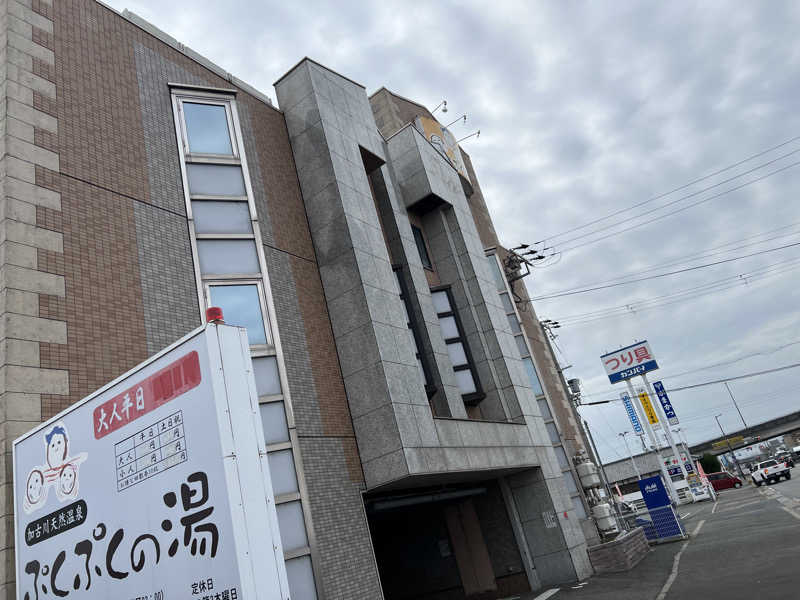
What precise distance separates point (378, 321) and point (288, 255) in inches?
108

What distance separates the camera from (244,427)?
4.69m

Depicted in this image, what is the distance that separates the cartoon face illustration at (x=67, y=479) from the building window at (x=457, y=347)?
13.6 meters

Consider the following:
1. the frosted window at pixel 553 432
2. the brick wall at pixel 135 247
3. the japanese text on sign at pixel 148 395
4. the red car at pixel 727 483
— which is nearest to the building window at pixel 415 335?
the brick wall at pixel 135 247

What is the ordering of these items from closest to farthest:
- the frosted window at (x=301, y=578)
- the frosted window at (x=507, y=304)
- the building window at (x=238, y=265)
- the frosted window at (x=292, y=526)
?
the frosted window at (x=301, y=578) < the frosted window at (x=292, y=526) < the building window at (x=238, y=265) < the frosted window at (x=507, y=304)

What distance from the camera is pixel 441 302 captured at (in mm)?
20375

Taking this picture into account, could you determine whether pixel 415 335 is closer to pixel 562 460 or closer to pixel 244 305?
pixel 244 305

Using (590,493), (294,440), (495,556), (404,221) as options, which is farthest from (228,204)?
(590,493)

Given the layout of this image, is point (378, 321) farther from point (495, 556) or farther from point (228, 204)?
point (495, 556)

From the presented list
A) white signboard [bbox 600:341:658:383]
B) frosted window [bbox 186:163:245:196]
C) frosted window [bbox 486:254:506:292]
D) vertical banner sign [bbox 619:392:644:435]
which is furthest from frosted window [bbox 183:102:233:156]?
vertical banner sign [bbox 619:392:644:435]

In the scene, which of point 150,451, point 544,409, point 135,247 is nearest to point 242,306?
point 135,247

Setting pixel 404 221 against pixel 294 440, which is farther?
pixel 404 221

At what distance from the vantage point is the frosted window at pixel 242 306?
12.1m

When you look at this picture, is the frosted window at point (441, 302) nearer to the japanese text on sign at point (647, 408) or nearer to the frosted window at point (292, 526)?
the frosted window at point (292, 526)

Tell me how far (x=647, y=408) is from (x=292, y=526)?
39813 millimetres
